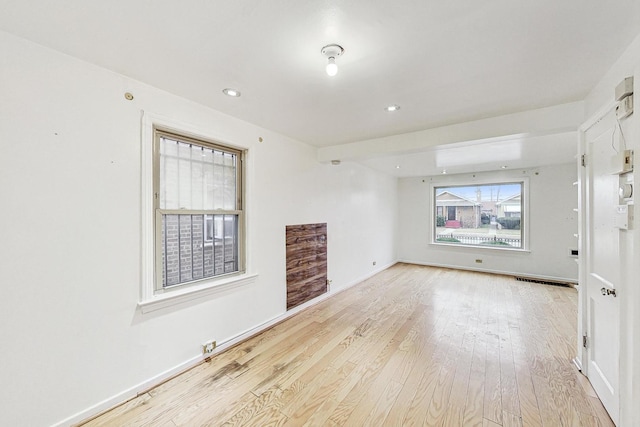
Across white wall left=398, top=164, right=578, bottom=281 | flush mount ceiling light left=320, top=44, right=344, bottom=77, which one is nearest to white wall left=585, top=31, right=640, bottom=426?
flush mount ceiling light left=320, top=44, right=344, bottom=77

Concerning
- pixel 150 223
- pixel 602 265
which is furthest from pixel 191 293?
pixel 602 265

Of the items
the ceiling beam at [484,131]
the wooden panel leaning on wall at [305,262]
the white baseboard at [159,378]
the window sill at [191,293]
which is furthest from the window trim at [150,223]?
the ceiling beam at [484,131]

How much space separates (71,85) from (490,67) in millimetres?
2831

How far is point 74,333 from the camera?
1668 millimetres

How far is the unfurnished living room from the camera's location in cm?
140

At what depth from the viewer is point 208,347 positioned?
244cm

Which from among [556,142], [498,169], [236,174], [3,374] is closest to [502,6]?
[236,174]

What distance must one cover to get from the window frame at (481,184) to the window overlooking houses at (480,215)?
0.12 ft

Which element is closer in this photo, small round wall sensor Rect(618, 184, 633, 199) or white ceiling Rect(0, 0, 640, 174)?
white ceiling Rect(0, 0, 640, 174)

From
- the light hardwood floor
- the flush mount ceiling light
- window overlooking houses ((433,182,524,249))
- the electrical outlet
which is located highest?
the flush mount ceiling light

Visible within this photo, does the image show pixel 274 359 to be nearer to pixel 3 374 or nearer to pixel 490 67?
pixel 3 374

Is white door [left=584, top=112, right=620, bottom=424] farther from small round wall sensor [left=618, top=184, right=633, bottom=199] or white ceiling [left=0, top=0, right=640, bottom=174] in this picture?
white ceiling [left=0, top=0, right=640, bottom=174]

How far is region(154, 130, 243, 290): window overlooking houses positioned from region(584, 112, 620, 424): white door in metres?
3.12

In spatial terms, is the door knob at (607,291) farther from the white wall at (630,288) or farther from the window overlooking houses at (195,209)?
the window overlooking houses at (195,209)
